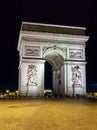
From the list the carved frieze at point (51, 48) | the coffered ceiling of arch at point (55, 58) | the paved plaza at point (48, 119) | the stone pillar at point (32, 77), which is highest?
the carved frieze at point (51, 48)

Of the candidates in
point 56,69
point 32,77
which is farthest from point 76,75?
point 32,77

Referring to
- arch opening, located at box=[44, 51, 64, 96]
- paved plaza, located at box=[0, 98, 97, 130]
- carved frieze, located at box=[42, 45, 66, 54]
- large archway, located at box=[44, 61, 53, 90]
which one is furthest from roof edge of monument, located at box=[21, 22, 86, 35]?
paved plaza, located at box=[0, 98, 97, 130]

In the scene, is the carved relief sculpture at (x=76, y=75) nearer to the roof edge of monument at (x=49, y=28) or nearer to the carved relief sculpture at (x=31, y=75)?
the roof edge of monument at (x=49, y=28)

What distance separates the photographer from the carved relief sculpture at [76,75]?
36312 mm

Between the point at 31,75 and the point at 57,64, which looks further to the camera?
the point at 57,64

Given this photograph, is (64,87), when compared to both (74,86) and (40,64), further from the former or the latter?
→ (40,64)

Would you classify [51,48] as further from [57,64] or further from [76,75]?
[57,64]

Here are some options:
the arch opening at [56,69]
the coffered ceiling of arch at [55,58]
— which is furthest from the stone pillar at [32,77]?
the coffered ceiling of arch at [55,58]

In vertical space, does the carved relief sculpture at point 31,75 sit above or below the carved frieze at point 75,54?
below

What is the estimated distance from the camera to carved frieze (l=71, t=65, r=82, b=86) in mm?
36300

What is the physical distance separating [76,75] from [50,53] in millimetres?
4747

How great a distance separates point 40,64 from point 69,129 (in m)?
27.9

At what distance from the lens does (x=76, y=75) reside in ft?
120

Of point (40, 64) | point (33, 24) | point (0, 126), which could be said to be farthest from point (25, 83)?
point (0, 126)
